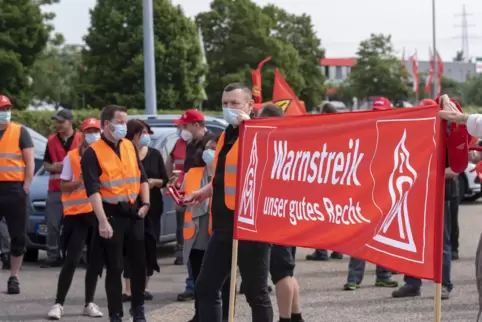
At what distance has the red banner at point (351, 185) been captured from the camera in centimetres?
505

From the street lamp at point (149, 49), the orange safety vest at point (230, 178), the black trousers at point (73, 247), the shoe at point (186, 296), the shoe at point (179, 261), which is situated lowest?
the shoe at point (179, 261)

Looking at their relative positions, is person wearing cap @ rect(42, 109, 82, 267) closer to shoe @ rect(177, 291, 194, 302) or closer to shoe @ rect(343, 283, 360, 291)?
shoe @ rect(177, 291, 194, 302)

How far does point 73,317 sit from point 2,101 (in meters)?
2.52

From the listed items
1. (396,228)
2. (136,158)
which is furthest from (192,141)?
(396,228)

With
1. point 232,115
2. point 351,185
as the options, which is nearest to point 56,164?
point 232,115

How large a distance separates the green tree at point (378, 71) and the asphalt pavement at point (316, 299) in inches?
2885

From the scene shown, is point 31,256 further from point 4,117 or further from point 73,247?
point 73,247

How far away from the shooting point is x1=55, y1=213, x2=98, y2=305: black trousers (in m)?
9.23

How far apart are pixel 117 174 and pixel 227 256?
1884 millimetres

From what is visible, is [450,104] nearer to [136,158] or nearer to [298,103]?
[136,158]

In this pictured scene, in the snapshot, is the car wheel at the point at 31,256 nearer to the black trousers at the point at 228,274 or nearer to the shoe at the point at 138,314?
the shoe at the point at 138,314

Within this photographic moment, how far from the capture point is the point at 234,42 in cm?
7106

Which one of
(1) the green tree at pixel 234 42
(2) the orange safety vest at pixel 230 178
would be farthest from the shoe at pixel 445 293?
(1) the green tree at pixel 234 42

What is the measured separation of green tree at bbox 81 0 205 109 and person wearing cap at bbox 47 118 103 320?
40624 millimetres
